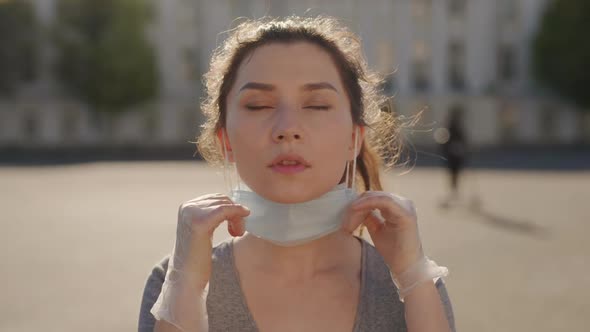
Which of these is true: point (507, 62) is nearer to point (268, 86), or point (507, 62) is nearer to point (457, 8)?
point (457, 8)

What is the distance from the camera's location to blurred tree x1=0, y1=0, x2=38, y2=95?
158 feet

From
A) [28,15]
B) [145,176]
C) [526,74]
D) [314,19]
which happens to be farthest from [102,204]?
[526,74]

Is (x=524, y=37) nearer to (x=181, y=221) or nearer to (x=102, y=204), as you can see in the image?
(x=102, y=204)

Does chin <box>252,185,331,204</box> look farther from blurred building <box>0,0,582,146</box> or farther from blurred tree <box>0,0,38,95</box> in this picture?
blurred tree <box>0,0,38,95</box>

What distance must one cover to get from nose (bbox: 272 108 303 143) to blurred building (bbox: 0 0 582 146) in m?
49.0

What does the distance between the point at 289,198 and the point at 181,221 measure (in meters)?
0.27

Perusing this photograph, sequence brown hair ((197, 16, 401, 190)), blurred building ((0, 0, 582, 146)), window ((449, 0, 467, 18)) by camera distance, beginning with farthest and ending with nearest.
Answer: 1. window ((449, 0, 467, 18))
2. blurred building ((0, 0, 582, 146))
3. brown hair ((197, 16, 401, 190))

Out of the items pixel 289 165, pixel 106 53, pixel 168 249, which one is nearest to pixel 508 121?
pixel 106 53

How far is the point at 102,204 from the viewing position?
1569 centimetres

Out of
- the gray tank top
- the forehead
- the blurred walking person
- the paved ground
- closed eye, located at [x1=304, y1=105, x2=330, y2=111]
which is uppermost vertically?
the forehead

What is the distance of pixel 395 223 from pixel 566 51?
47.5m

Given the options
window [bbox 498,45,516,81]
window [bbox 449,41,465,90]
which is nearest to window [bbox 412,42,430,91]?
window [bbox 449,41,465,90]

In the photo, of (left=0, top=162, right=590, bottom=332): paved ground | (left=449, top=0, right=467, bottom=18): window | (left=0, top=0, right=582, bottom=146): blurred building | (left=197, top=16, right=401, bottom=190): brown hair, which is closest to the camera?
(left=197, top=16, right=401, bottom=190): brown hair

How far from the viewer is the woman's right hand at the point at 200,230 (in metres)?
1.74
